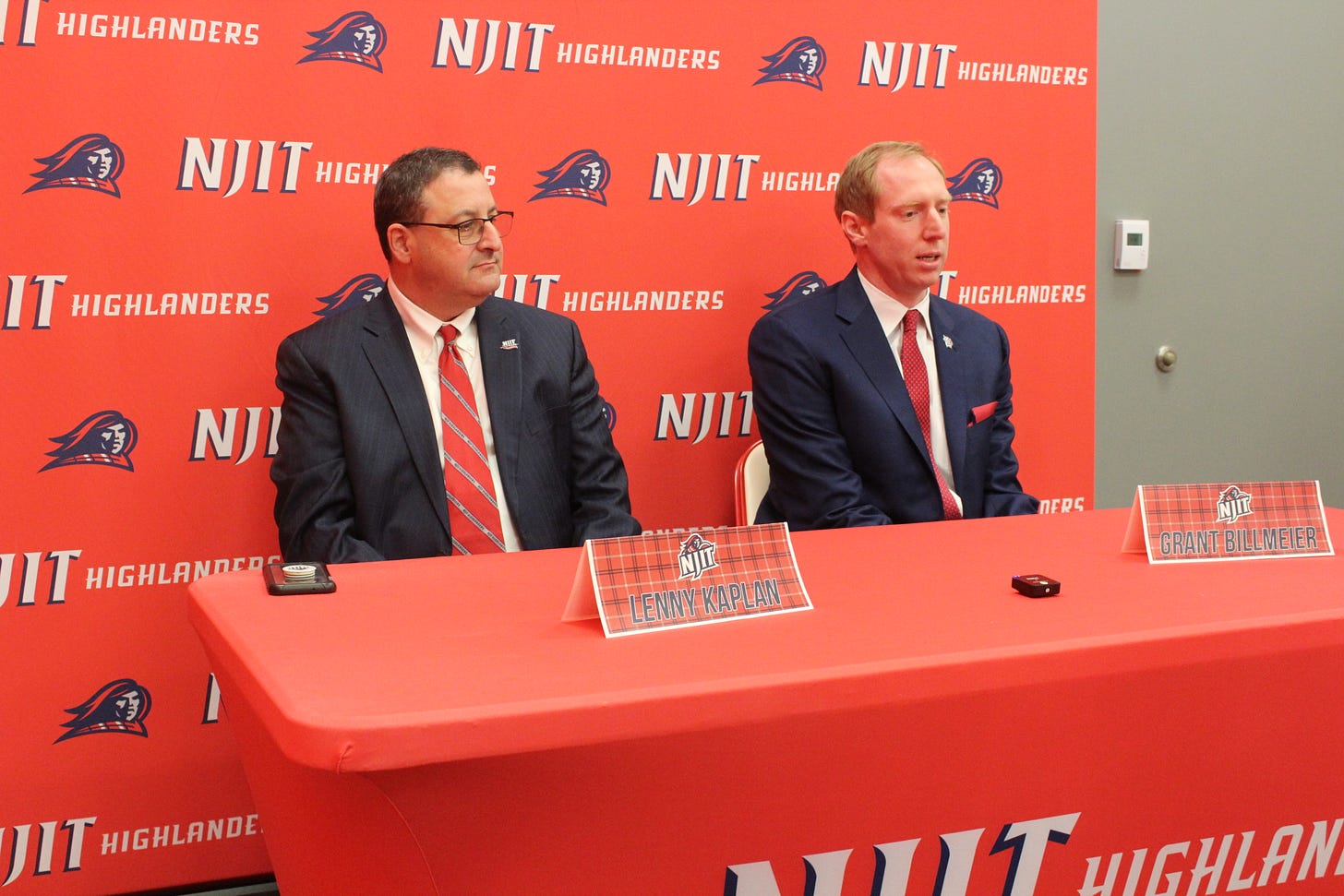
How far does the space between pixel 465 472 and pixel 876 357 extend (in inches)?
35.0

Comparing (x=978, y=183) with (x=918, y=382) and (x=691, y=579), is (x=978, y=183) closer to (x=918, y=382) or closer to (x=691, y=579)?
(x=918, y=382)

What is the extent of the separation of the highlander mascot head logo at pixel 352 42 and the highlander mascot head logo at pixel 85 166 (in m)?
0.43

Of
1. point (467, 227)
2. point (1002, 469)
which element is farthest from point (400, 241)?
point (1002, 469)

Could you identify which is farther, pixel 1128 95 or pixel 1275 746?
pixel 1128 95

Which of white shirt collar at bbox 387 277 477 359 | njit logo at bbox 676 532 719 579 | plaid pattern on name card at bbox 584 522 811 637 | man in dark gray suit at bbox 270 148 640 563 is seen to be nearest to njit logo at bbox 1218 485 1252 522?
plaid pattern on name card at bbox 584 522 811 637

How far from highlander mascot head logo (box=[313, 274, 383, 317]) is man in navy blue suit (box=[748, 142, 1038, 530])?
834 mm

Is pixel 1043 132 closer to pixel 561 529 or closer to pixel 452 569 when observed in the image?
pixel 561 529

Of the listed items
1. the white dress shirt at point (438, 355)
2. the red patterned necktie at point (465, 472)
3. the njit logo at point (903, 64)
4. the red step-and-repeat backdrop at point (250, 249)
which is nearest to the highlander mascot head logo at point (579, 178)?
the red step-and-repeat backdrop at point (250, 249)

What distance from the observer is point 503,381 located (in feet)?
7.95

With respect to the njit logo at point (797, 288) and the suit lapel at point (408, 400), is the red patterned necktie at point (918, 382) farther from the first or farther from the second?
the suit lapel at point (408, 400)

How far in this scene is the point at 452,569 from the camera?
1.63 m

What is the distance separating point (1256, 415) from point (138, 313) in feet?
9.50

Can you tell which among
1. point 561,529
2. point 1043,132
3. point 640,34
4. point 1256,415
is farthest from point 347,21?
point 1256,415

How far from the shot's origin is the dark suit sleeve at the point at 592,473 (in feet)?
8.05
